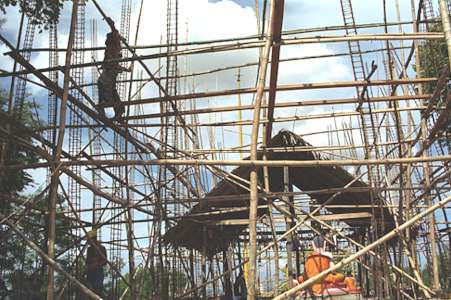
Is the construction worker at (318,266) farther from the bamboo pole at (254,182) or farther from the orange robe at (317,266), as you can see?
the bamboo pole at (254,182)

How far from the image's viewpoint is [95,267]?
27.4ft

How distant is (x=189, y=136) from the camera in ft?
35.4

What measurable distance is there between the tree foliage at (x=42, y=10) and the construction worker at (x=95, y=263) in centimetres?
336

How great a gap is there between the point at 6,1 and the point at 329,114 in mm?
5872

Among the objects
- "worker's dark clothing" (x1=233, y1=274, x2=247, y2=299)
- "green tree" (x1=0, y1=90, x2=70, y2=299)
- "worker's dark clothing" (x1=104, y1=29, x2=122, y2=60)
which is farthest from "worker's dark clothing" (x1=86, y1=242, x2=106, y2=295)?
"worker's dark clothing" (x1=233, y1=274, x2=247, y2=299)

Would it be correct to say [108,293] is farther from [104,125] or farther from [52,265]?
[52,265]

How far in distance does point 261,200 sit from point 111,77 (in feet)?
13.4

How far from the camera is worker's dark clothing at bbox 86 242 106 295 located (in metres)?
8.23

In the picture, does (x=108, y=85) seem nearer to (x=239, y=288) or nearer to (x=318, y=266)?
(x=318, y=266)

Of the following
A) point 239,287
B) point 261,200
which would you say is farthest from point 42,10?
point 239,287

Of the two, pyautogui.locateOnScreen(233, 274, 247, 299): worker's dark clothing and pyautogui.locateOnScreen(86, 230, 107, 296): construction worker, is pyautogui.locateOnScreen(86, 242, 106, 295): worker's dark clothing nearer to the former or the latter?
pyautogui.locateOnScreen(86, 230, 107, 296): construction worker

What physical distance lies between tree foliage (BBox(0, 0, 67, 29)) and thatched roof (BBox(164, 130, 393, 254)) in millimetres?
3812

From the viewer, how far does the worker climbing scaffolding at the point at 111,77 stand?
795 centimetres

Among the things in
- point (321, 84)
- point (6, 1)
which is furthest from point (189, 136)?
point (6, 1)
